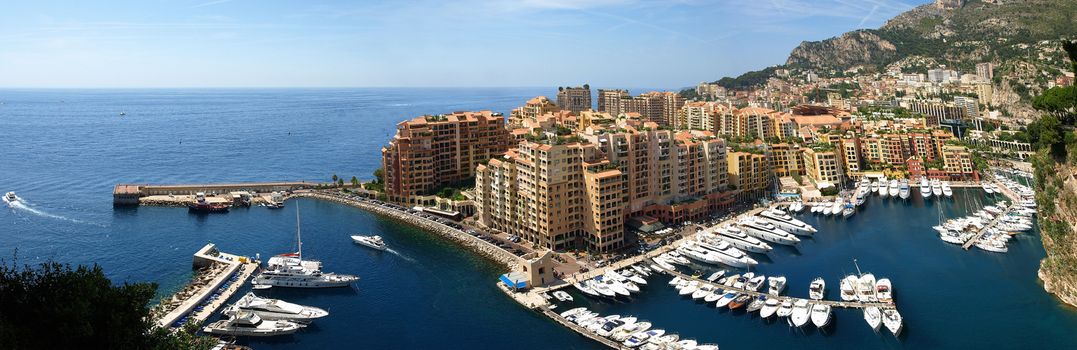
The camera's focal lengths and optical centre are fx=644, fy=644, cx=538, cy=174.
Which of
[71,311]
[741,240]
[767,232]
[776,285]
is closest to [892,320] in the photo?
[776,285]

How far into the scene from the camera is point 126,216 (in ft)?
186

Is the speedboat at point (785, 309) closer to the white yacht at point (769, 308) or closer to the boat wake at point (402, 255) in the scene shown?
the white yacht at point (769, 308)

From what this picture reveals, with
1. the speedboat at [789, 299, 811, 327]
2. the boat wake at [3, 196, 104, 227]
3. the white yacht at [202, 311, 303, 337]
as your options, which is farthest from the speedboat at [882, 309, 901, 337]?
the boat wake at [3, 196, 104, 227]

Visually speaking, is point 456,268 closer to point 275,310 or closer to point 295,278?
point 295,278

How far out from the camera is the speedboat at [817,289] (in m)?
34.4

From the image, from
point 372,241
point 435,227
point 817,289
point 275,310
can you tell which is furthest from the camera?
point 435,227

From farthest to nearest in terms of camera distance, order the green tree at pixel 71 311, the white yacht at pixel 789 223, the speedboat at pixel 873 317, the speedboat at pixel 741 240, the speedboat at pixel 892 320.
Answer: the white yacht at pixel 789 223 < the speedboat at pixel 741 240 < the speedboat at pixel 873 317 < the speedboat at pixel 892 320 < the green tree at pixel 71 311

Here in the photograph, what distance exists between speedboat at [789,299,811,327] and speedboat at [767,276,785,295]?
6.23 ft

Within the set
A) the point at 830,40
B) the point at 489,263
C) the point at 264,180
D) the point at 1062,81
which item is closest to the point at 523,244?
the point at 489,263

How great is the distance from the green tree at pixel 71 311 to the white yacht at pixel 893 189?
62.7 meters

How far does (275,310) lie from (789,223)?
120 ft

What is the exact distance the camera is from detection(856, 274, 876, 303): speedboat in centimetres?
3406

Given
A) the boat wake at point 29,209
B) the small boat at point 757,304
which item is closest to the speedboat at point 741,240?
the small boat at point 757,304

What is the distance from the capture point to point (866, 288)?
114 ft
